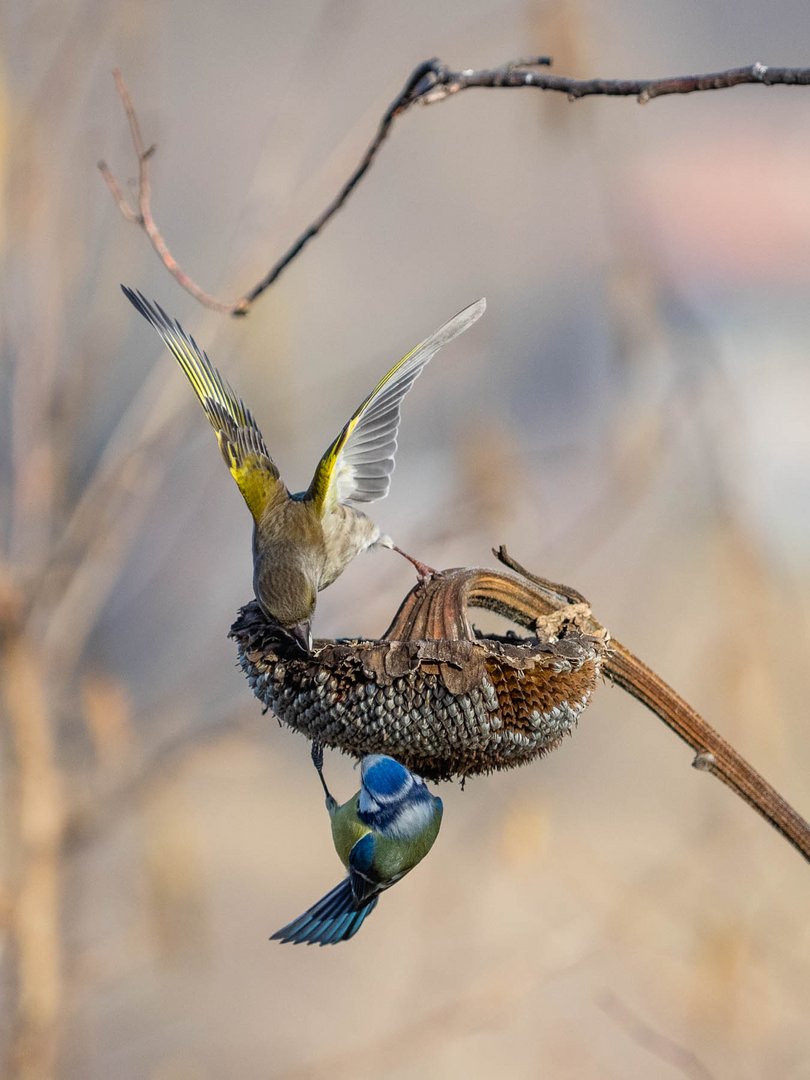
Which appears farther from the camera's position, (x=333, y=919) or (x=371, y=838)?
(x=333, y=919)

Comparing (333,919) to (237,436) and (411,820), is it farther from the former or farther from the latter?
(237,436)

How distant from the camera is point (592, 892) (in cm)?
496

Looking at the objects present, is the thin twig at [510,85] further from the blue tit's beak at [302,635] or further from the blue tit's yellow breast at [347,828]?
the blue tit's yellow breast at [347,828]

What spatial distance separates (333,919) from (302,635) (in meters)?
0.71

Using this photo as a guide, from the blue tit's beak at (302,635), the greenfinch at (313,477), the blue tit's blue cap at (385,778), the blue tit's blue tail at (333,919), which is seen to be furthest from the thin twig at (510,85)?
the blue tit's blue tail at (333,919)

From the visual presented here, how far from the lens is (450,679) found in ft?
5.30

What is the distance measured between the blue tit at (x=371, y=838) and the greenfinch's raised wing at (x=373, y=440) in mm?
713

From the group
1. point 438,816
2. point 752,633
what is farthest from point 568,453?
point 438,816

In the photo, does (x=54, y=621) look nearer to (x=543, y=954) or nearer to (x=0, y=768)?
(x=0, y=768)

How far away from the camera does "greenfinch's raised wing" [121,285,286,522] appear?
8.66ft

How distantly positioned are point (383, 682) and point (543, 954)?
3805 millimetres

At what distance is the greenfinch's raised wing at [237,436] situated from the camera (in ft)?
8.66

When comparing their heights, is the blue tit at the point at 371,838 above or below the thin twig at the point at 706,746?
above

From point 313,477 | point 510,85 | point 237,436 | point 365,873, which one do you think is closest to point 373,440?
point 313,477
